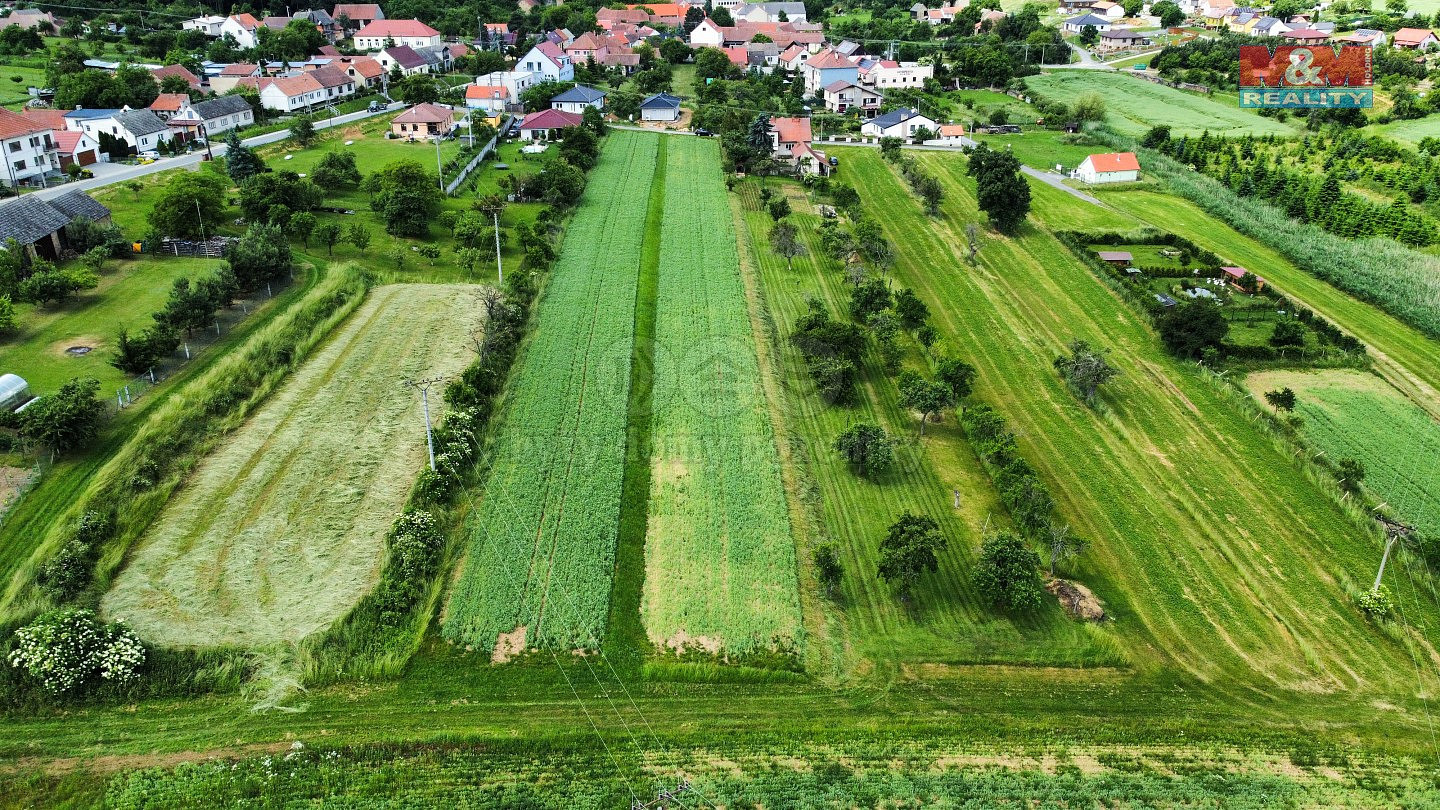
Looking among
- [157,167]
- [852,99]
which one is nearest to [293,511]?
[157,167]

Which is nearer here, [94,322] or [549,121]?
[94,322]

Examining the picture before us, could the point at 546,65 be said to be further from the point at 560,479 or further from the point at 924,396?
the point at 560,479

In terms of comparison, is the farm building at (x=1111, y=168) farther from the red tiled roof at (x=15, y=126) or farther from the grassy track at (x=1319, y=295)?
the red tiled roof at (x=15, y=126)

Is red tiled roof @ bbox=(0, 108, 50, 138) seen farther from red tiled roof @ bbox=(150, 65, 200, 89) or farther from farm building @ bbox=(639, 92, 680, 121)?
farm building @ bbox=(639, 92, 680, 121)

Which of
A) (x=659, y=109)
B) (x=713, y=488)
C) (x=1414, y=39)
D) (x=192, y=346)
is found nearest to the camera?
(x=713, y=488)

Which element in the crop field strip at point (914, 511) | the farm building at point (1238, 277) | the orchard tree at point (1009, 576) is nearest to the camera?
the crop field strip at point (914, 511)

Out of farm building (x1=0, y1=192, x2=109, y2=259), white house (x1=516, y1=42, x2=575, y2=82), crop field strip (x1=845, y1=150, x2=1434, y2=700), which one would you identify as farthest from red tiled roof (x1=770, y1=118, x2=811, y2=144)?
farm building (x1=0, y1=192, x2=109, y2=259)

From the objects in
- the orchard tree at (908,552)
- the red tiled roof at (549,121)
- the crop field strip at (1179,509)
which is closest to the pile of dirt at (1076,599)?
the crop field strip at (1179,509)

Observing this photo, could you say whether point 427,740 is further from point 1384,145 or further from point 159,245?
point 1384,145
